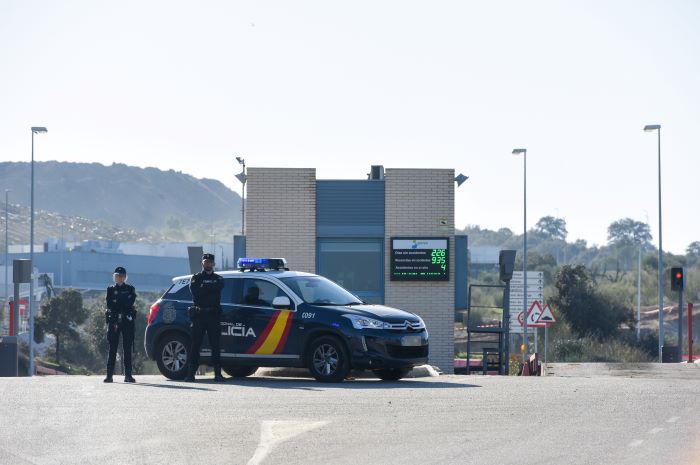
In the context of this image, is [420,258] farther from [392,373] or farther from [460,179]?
[392,373]

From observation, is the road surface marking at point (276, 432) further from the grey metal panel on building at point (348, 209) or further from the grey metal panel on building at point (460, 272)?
the grey metal panel on building at point (460, 272)

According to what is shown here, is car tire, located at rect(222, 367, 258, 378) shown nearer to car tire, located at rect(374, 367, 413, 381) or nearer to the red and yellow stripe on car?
the red and yellow stripe on car

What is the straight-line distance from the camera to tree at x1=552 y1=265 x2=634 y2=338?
217ft

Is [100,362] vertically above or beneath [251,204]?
beneath

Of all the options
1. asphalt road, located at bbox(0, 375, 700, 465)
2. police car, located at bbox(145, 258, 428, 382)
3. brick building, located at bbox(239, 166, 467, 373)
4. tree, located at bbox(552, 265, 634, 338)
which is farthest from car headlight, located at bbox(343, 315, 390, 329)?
tree, located at bbox(552, 265, 634, 338)

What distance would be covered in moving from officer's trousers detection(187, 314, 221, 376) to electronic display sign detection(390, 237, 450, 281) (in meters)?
19.4

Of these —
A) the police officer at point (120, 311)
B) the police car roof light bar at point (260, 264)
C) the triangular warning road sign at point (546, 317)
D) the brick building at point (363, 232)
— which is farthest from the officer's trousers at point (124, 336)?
the triangular warning road sign at point (546, 317)

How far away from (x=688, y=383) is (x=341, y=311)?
511 centimetres

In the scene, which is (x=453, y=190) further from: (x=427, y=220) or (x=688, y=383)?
(x=688, y=383)

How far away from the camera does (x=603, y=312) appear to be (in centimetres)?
6656

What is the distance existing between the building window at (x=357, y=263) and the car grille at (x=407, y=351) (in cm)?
1961

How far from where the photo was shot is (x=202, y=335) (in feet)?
66.0

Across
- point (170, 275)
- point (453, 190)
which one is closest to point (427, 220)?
point (453, 190)

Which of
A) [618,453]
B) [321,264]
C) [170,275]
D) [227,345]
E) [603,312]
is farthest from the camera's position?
[170,275]
